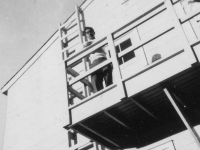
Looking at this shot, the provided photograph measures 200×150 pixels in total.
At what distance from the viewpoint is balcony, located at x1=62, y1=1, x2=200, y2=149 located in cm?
443

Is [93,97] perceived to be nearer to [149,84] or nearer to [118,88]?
[118,88]

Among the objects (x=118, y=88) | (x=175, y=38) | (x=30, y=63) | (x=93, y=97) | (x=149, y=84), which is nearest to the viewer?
(x=149, y=84)

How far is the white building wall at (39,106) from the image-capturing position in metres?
7.81

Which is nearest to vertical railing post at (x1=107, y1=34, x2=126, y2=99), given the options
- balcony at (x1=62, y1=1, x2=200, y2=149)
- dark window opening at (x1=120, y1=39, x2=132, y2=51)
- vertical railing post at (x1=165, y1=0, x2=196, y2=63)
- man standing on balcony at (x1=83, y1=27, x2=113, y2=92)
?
balcony at (x1=62, y1=1, x2=200, y2=149)

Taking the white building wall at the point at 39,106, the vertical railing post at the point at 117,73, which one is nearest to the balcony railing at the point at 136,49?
the vertical railing post at the point at 117,73

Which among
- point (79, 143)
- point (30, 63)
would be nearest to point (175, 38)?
point (79, 143)

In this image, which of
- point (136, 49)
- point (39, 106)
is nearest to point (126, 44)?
point (136, 49)

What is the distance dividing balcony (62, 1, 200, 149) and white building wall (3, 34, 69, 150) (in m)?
2.09

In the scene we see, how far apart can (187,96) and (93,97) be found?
1.80 meters

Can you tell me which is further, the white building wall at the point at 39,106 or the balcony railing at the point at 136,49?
the white building wall at the point at 39,106

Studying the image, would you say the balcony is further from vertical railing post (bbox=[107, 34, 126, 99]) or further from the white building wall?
the white building wall

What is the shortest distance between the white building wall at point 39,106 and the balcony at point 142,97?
2.09 metres

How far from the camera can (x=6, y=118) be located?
980cm

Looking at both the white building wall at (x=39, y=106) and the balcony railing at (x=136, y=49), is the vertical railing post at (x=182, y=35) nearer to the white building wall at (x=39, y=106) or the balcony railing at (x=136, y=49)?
the balcony railing at (x=136, y=49)
